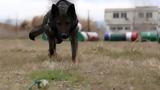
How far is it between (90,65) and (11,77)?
263 cm

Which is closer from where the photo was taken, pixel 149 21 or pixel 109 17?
pixel 149 21

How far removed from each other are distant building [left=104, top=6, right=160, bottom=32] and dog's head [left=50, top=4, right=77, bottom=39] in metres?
72.9

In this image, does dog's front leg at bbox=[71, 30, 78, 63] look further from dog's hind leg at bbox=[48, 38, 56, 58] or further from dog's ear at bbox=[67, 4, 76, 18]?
dog's hind leg at bbox=[48, 38, 56, 58]

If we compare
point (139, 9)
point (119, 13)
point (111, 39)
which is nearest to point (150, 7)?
point (139, 9)

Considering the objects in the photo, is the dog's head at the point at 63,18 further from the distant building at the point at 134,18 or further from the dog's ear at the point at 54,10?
the distant building at the point at 134,18

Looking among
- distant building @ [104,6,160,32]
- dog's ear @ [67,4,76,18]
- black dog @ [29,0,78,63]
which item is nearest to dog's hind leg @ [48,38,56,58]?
black dog @ [29,0,78,63]

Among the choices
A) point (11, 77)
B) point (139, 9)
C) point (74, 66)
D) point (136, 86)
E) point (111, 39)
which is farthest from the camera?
point (139, 9)

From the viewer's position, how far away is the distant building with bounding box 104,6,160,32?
91875 millimetres

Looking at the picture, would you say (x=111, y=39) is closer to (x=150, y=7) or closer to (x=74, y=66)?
(x=74, y=66)

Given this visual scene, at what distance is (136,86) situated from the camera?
9383 mm

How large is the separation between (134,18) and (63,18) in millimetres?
82050

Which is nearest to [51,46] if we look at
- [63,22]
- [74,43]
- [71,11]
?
[74,43]

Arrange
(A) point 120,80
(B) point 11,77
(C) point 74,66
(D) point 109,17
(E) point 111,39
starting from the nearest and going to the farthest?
1. (A) point 120,80
2. (B) point 11,77
3. (C) point 74,66
4. (E) point 111,39
5. (D) point 109,17

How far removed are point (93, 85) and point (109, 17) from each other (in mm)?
95040
